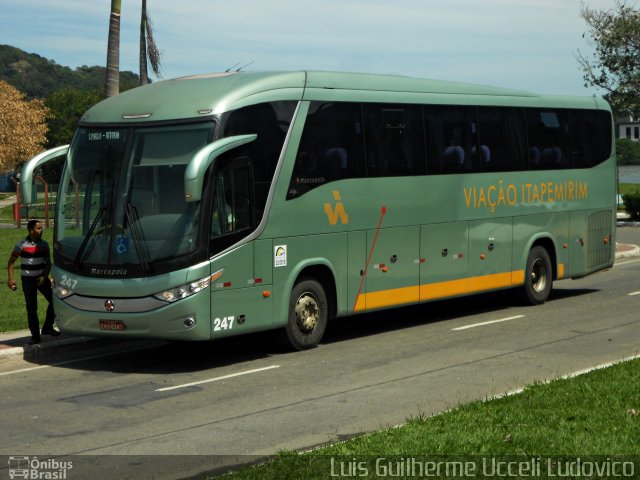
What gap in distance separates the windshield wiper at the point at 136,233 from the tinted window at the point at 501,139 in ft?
23.0

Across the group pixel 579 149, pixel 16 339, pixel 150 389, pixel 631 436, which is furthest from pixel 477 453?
pixel 579 149

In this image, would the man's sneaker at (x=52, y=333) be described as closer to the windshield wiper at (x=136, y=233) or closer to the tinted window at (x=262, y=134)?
the windshield wiper at (x=136, y=233)

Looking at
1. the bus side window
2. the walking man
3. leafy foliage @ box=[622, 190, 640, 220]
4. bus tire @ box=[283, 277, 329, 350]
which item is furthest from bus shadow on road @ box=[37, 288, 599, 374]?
leafy foliage @ box=[622, 190, 640, 220]

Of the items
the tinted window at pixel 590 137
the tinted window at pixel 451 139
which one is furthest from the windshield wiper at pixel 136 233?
the tinted window at pixel 590 137

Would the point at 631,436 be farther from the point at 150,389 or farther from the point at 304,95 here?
the point at 304,95

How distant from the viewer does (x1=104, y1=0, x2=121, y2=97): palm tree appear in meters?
23.8

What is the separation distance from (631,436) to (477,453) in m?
1.39

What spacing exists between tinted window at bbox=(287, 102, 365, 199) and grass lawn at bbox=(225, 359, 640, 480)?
5365 mm

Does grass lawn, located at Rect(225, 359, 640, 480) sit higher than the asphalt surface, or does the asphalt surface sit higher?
grass lawn, located at Rect(225, 359, 640, 480)

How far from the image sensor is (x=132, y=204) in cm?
1437

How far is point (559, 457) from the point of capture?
8.76 m

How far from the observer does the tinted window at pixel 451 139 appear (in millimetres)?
18203

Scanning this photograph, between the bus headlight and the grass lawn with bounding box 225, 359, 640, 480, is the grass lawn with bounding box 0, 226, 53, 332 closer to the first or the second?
the bus headlight

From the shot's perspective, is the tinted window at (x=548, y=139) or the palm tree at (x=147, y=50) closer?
the tinted window at (x=548, y=139)
